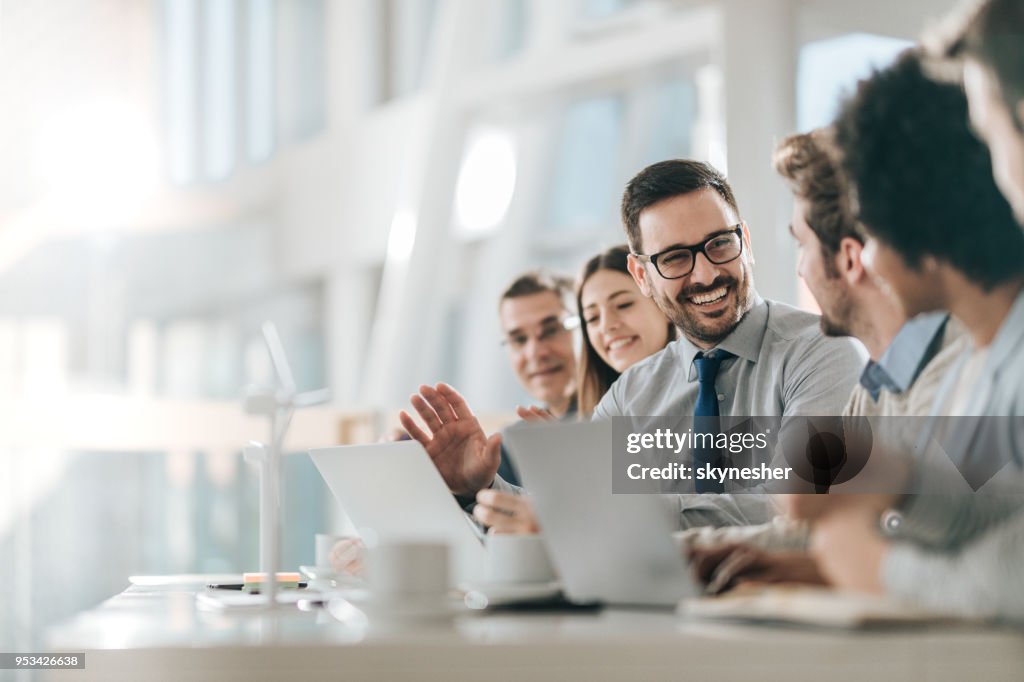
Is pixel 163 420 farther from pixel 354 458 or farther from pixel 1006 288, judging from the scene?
pixel 1006 288

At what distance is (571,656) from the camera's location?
2.81ft

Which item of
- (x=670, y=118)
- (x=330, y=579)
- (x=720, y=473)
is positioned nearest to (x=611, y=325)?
(x=720, y=473)

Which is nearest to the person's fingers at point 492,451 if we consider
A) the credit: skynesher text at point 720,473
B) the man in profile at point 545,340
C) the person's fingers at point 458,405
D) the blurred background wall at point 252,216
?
the person's fingers at point 458,405

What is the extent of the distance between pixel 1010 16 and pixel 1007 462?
24.6 inches

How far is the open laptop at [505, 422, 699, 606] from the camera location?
103cm

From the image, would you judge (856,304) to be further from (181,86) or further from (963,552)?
(181,86)

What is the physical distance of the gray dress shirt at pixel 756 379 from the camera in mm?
1704

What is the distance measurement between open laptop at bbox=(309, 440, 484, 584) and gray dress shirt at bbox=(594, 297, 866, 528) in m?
0.37

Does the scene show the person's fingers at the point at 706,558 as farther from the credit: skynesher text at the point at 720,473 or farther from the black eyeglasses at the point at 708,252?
the black eyeglasses at the point at 708,252

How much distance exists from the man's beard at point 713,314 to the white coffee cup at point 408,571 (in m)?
1.07

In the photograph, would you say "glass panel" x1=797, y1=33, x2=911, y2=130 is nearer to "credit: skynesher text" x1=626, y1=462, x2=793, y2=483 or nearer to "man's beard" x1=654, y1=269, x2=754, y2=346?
"man's beard" x1=654, y1=269, x2=754, y2=346

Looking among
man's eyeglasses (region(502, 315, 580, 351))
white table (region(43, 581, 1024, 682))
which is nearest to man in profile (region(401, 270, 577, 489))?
man's eyeglasses (region(502, 315, 580, 351))

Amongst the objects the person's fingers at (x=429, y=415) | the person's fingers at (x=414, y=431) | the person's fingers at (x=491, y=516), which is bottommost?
the person's fingers at (x=491, y=516)

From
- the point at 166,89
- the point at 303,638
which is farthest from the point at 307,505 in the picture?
the point at 303,638
